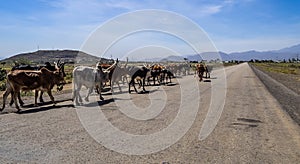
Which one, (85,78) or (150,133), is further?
(85,78)

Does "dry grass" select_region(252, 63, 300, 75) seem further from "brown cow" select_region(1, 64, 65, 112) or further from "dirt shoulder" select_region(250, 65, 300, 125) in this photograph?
"brown cow" select_region(1, 64, 65, 112)

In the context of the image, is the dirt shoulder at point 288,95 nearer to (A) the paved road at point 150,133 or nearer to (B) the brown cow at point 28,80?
(A) the paved road at point 150,133

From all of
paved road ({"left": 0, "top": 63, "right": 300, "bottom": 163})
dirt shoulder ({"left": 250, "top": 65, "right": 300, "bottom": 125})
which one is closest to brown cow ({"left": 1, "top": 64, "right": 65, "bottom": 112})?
paved road ({"left": 0, "top": 63, "right": 300, "bottom": 163})

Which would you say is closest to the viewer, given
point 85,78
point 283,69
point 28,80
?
point 28,80

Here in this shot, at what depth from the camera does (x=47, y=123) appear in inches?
389

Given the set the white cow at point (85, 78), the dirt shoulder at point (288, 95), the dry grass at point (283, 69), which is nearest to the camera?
the dirt shoulder at point (288, 95)

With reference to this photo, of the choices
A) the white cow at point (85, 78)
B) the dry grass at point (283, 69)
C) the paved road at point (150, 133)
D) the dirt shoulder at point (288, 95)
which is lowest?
the dry grass at point (283, 69)

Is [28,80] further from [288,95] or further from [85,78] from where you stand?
[288,95]

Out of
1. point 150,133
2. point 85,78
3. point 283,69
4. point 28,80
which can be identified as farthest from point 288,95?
point 283,69

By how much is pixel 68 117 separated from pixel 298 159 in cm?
748

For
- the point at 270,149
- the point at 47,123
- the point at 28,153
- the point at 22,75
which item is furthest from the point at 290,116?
the point at 22,75

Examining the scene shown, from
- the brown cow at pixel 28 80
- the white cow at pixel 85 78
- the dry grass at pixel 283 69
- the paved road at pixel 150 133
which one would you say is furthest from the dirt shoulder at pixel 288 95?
the dry grass at pixel 283 69

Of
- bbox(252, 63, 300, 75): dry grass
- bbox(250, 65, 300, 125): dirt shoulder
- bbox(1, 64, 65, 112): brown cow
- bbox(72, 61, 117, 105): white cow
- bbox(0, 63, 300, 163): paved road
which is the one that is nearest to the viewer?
bbox(0, 63, 300, 163): paved road

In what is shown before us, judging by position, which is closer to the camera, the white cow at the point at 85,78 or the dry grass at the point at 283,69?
the white cow at the point at 85,78
